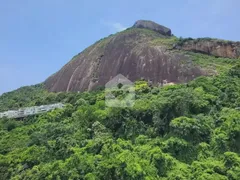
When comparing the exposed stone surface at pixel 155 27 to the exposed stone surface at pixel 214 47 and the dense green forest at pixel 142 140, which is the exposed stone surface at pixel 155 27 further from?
the dense green forest at pixel 142 140

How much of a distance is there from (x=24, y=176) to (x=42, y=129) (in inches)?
197

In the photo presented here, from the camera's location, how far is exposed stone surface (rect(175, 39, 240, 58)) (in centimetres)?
2870

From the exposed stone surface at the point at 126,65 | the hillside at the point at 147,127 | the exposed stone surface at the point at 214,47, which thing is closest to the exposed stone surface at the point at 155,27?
the exposed stone surface at the point at 126,65

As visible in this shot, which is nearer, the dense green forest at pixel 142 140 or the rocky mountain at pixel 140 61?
the dense green forest at pixel 142 140

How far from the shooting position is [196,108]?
63.4 feet

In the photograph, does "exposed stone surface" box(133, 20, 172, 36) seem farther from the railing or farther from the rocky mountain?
the railing

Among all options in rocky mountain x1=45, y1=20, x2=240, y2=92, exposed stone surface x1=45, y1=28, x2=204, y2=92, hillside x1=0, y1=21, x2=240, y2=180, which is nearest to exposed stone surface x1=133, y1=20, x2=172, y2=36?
rocky mountain x1=45, y1=20, x2=240, y2=92

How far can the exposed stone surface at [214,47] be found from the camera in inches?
1130

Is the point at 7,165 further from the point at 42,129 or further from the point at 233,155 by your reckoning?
the point at 233,155

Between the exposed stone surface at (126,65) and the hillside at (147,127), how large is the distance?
0.10m

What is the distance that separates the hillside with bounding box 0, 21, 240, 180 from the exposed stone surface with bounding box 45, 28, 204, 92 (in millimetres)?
95

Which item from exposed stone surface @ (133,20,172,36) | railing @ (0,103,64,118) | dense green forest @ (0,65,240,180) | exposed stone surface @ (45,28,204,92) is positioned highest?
exposed stone surface @ (133,20,172,36)

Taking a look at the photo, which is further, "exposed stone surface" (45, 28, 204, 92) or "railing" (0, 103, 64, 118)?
"railing" (0, 103, 64, 118)

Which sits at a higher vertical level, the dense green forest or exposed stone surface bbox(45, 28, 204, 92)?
exposed stone surface bbox(45, 28, 204, 92)
